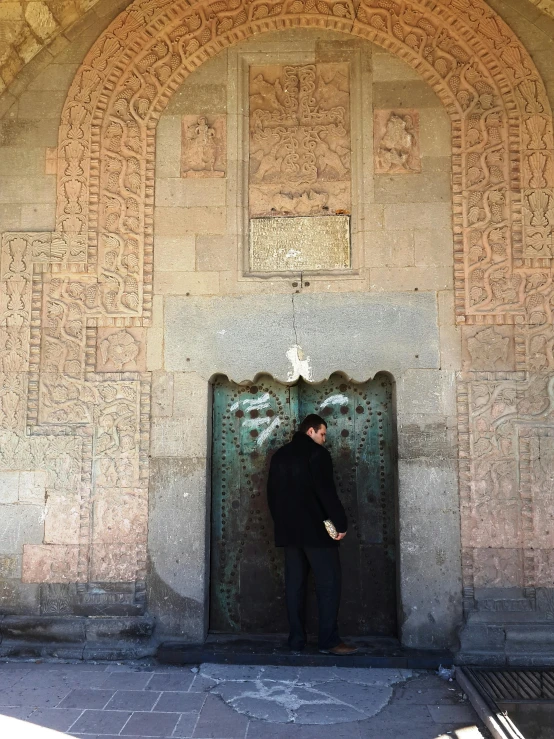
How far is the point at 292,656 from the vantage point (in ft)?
17.4

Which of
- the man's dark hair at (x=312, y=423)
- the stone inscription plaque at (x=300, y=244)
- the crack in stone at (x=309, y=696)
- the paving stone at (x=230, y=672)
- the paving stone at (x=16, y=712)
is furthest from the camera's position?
the stone inscription plaque at (x=300, y=244)

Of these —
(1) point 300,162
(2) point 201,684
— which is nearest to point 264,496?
(2) point 201,684

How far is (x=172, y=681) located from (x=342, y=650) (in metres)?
1.28

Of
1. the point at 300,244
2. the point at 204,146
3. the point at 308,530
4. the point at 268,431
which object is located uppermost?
the point at 204,146

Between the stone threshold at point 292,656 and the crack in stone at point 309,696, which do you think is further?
the stone threshold at point 292,656

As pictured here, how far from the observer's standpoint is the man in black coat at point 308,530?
5.41 m

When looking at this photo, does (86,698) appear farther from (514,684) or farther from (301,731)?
(514,684)

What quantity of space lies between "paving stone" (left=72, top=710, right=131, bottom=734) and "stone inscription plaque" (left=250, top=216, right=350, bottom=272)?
3.49 meters

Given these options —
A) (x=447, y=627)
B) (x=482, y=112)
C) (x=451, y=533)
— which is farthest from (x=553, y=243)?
(x=447, y=627)

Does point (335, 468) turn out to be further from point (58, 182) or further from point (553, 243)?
point (58, 182)

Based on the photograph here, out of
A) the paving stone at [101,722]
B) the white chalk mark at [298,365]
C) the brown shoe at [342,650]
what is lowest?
the paving stone at [101,722]

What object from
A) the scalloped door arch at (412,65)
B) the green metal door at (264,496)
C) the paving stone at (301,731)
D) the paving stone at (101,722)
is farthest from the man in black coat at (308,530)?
the scalloped door arch at (412,65)

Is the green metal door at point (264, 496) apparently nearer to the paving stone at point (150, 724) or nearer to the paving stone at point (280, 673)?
the paving stone at point (280, 673)

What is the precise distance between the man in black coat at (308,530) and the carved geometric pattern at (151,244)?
→ 3.50ft
